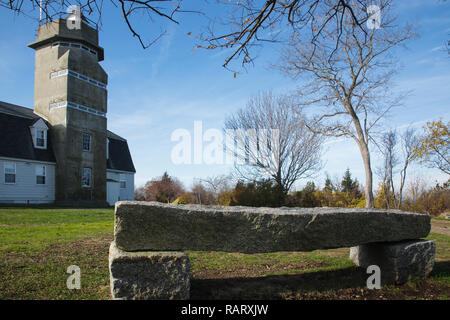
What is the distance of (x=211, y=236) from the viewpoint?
3285mm

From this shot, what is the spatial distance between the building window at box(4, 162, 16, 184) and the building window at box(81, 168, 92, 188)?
12.3ft

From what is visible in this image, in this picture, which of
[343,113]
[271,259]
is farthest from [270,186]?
[271,259]

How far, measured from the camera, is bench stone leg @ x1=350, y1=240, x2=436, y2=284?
4012mm

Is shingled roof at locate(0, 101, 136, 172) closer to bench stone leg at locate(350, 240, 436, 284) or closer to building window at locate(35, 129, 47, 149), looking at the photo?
building window at locate(35, 129, 47, 149)

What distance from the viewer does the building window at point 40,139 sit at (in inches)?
712

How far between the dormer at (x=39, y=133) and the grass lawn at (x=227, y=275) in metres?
13.7

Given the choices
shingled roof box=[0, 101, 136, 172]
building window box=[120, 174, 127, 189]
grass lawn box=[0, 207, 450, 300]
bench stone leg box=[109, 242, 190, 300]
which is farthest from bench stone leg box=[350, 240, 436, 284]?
building window box=[120, 174, 127, 189]

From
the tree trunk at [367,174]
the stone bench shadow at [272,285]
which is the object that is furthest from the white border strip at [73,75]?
the stone bench shadow at [272,285]

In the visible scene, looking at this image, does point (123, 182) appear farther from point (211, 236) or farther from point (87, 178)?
point (211, 236)

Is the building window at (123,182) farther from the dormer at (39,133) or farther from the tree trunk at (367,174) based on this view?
the tree trunk at (367,174)

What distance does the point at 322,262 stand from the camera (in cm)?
514

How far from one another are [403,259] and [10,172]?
742 inches
